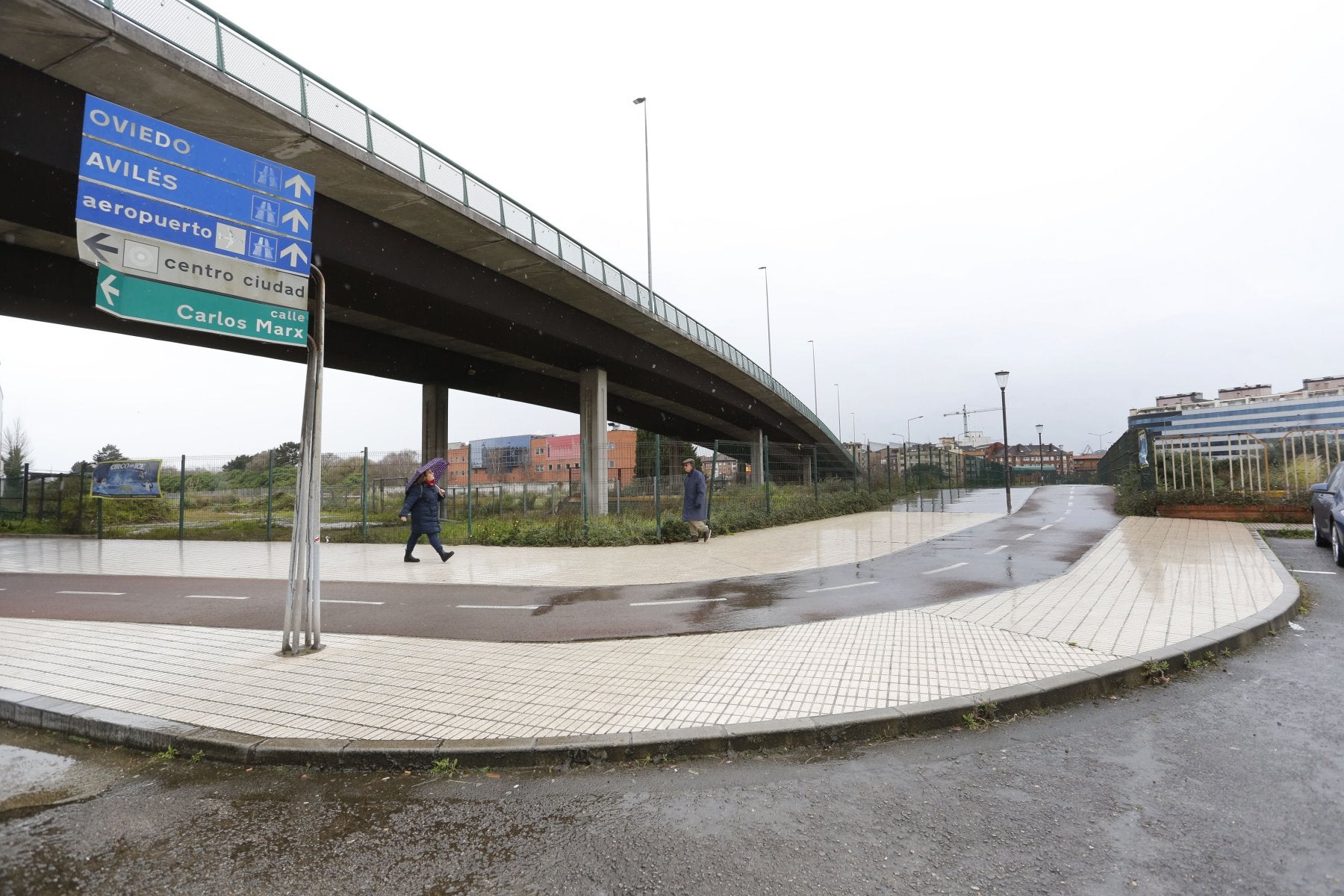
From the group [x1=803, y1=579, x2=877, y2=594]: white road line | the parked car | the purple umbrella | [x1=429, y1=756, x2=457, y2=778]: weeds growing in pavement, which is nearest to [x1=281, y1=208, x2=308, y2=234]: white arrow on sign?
[x1=429, y1=756, x2=457, y2=778]: weeds growing in pavement

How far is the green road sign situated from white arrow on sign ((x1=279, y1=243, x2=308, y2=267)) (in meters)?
0.45

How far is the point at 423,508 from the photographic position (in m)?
12.5

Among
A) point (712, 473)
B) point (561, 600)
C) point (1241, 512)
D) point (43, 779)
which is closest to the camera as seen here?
point (43, 779)

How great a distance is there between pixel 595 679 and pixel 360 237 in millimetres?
14375

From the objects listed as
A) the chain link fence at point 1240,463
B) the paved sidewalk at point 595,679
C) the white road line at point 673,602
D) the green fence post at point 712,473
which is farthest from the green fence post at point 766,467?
the paved sidewalk at point 595,679

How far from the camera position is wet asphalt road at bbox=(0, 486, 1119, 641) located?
23.0 ft

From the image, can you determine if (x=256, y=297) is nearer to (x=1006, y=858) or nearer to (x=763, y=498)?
(x=1006, y=858)

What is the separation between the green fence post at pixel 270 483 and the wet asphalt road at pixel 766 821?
16583 mm

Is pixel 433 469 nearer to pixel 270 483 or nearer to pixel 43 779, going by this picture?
pixel 43 779

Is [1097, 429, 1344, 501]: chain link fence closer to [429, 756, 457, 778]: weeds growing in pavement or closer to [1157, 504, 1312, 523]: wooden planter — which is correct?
[1157, 504, 1312, 523]: wooden planter

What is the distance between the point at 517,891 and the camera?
2.55m

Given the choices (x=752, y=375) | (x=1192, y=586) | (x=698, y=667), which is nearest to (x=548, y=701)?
(x=698, y=667)

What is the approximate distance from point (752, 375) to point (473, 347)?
15507 millimetres

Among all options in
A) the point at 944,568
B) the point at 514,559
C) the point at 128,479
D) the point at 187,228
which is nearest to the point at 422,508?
the point at 514,559
